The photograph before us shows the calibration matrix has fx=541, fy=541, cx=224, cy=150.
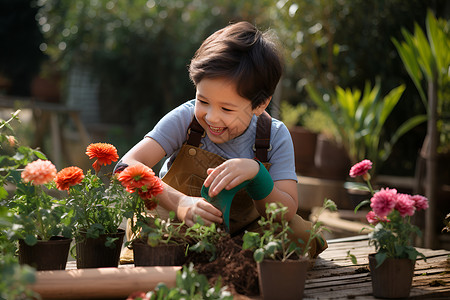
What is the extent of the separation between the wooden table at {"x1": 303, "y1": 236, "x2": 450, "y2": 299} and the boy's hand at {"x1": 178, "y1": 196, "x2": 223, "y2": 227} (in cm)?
36

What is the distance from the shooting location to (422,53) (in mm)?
3619

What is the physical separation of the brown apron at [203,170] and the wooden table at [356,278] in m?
0.12

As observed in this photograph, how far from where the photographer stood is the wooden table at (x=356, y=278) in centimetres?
165

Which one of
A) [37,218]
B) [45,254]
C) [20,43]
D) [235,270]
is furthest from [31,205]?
[20,43]

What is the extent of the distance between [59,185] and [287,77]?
473 cm

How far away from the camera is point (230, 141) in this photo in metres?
2.09

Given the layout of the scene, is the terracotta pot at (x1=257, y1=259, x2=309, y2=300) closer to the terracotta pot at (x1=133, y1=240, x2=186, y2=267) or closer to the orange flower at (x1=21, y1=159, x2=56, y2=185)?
the terracotta pot at (x1=133, y1=240, x2=186, y2=267)

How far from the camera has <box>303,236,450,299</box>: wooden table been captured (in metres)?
1.65

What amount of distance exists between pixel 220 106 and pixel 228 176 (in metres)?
0.32

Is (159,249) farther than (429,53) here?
No

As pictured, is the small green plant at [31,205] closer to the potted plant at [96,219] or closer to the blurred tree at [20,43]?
the potted plant at [96,219]

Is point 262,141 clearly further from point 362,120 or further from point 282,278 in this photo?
point 362,120

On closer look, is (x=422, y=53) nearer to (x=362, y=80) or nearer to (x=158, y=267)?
(x=362, y=80)

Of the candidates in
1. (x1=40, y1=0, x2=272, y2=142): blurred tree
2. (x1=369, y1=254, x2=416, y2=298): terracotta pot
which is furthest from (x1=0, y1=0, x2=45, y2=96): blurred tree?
(x1=369, y1=254, x2=416, y2=298): terracotta pot
